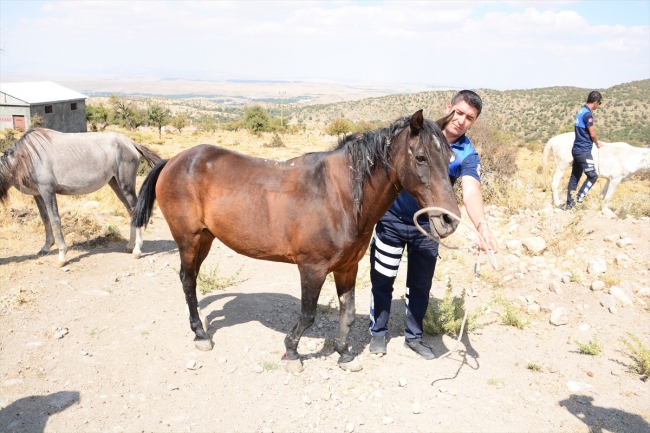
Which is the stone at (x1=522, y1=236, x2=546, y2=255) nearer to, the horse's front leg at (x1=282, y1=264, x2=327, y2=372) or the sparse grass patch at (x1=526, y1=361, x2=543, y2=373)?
the sparse grass patch at (x1=526, y1=361, x2=543, y2=373)

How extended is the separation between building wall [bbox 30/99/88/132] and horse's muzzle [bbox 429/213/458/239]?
108 feet

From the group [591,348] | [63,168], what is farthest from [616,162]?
[63,168]

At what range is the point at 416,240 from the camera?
12.3 ft

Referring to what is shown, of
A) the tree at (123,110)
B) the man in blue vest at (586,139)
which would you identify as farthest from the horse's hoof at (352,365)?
the tree at (123,110)

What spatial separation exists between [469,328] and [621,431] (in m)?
Answer: 1.66

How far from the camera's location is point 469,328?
4691 millimetres

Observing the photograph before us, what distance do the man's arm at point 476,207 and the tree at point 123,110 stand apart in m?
39.4

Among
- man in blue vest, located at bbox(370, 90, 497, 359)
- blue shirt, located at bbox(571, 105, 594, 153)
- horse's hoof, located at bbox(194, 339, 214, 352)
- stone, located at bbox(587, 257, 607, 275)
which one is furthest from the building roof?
stone, located at bbox(587, 257, 607, 275)

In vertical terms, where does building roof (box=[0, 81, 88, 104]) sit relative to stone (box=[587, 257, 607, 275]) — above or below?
above

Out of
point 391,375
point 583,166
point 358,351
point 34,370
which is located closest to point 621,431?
point 391,375

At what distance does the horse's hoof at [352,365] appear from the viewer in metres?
3.87

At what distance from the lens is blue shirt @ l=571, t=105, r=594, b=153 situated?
26.6 ft

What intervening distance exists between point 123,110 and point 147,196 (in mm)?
39344

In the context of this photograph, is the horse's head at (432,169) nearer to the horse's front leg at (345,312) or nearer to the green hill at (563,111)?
the horse's front leg at (345,312)
